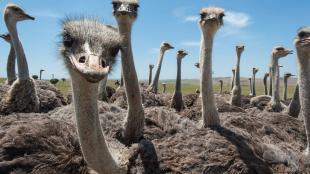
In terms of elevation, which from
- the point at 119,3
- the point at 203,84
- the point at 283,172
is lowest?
the point at 283,172

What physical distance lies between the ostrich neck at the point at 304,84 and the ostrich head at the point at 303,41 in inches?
2.0

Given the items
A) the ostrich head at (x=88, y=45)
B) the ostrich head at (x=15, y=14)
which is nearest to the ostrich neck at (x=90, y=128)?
the ostrich head at (x=88, y=45)

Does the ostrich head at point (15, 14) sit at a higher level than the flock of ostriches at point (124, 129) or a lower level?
higher

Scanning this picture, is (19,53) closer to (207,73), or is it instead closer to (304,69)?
(207,73)

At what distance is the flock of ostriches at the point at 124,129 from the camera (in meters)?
3.55

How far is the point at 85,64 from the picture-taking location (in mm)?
3115

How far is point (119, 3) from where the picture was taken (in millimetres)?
5547

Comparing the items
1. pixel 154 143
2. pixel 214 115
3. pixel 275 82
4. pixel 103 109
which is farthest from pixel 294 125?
pixel 275 82

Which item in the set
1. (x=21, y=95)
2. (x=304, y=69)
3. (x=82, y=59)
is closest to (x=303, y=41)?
(x=304, y=69)

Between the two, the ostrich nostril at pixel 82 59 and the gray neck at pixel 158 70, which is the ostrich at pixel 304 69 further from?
the gray neck at pixel 158 70

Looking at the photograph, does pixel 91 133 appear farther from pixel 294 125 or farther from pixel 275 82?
pixel 275 82

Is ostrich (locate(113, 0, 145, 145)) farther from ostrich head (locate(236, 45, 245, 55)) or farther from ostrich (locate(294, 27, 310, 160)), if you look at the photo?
ostrich head (locate(236, 45, 245, 55))

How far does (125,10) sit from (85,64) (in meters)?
2.43

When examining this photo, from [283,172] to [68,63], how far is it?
7.21 feet
